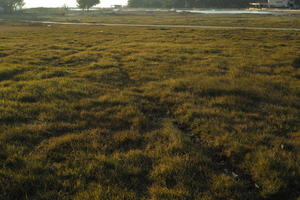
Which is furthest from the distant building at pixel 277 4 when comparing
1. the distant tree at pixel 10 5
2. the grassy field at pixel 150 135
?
the distant tree at pixel 10 5

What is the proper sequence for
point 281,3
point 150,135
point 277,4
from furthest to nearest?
point 277,4 < point 281,3 < point 150,135

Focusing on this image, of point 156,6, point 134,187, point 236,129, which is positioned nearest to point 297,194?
point 236,129

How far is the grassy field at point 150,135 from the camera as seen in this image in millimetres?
4348

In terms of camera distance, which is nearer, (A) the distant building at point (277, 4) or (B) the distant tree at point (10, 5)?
(A) the distant building at point (277, 4)

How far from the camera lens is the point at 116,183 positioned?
14.4 feet

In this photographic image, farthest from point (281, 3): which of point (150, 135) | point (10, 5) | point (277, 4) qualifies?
point (10, 5)

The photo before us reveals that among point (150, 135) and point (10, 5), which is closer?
point (150, 135)

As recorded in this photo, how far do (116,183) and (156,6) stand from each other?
213 metres

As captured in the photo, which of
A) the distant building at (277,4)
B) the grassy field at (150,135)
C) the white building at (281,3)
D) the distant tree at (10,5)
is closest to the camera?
the grassy field at (150,135)

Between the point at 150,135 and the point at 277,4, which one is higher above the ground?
the point at 277,4

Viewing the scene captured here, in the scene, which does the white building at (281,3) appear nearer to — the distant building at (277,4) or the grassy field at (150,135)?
the distant building at (277,4)

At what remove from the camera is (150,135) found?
6312 mm

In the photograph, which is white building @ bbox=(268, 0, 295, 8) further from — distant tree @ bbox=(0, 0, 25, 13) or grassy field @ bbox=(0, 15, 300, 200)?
distant tree @ bbox=(0, 0, 25, 13)

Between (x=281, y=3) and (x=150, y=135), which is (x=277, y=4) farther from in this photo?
(x=150, y=135)
